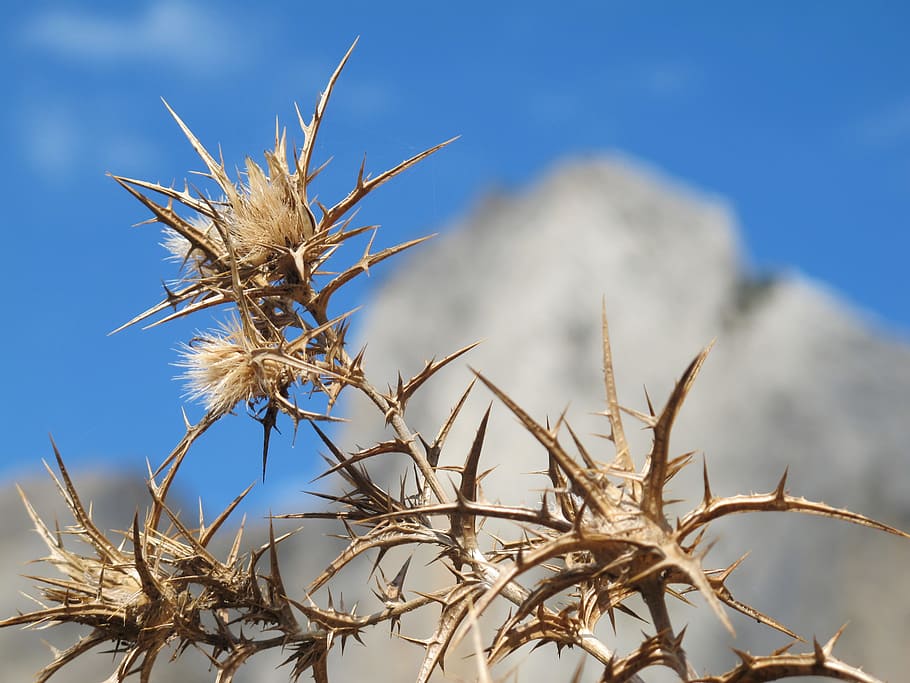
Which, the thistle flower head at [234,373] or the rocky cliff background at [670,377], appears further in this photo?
the rocky cliff background at [670,377]

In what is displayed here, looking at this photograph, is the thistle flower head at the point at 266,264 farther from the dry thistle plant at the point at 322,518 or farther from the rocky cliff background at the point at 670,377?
the rocky cliff background at the point at 670,377

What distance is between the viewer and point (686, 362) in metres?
27.0

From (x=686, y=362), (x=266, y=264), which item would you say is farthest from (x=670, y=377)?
(x=266, y=264)

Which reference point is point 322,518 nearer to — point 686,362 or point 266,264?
point 266,264

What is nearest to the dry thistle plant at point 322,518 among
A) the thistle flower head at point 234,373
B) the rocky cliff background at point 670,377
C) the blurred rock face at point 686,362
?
the thistle flower head at point 234,373

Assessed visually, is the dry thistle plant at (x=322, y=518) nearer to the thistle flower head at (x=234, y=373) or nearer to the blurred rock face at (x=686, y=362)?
the thistle flower head at (x=234, y=373)

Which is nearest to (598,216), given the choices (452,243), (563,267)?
(563,267)

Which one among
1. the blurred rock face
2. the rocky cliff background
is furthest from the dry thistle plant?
the rocky cliff background

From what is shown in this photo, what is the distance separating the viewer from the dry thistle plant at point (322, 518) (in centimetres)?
179

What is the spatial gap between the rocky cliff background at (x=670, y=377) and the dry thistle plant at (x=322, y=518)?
16464 mm

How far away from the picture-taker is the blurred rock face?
885 inches

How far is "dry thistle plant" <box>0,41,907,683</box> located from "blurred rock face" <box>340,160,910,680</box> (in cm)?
1586

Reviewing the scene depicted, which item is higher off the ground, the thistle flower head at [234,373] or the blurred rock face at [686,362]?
the blurred rock face at [686,362]

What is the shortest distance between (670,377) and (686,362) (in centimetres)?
70
